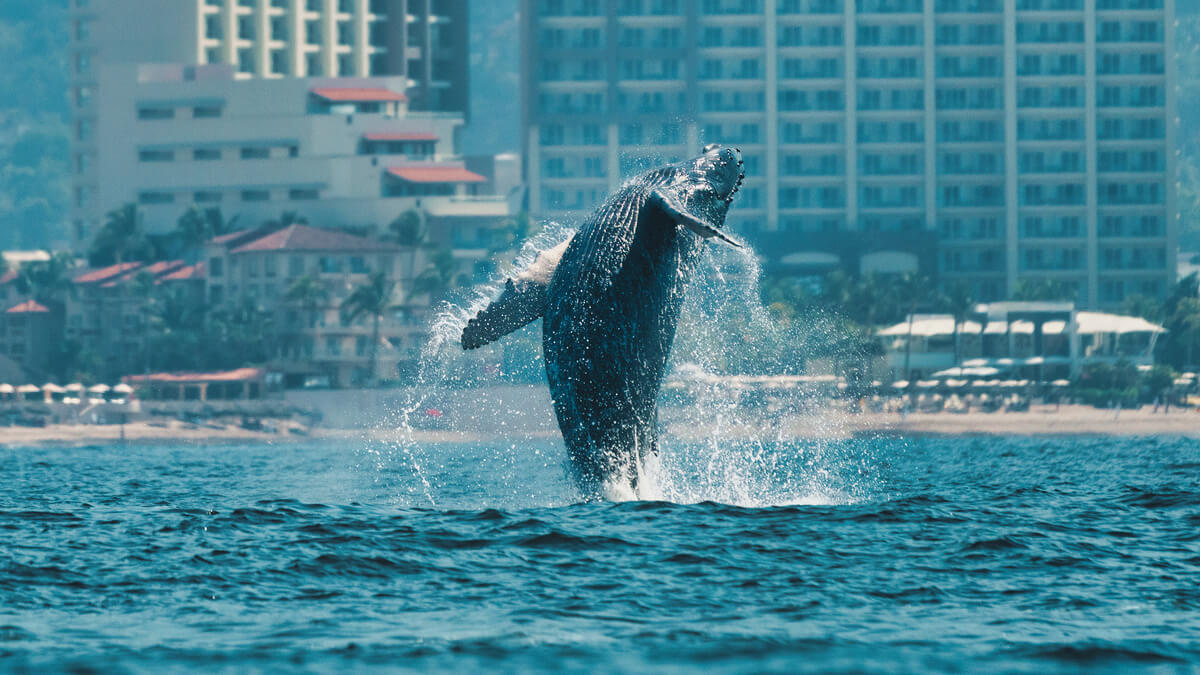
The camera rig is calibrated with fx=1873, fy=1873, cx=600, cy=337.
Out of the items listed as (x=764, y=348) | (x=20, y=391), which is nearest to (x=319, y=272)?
(x=20, y=391)

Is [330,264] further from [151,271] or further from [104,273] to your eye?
A: [104,273]

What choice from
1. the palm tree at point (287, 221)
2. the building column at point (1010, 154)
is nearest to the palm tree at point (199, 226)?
the palm tree at point (287, 221)

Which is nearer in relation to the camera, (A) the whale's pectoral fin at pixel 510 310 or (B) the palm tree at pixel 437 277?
(A) the whale's pectoral fin at pixel 510 310

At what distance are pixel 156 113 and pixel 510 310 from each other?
16822 centimetres

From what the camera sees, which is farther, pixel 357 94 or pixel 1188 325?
pixel 357 94

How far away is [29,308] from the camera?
584 feet

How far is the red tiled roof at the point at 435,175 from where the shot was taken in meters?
186

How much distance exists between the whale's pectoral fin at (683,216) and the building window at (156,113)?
6631 inches

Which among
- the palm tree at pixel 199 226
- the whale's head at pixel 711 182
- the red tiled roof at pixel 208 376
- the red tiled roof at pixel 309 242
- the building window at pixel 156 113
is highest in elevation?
the building window at pixel 156 113

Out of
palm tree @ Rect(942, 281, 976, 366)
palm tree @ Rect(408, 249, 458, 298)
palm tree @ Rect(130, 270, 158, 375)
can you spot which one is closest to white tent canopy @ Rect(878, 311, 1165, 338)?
palm tree @ Rect(942, 281, 976, 366)

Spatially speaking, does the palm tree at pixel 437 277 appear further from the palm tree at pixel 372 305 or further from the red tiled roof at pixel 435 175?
the red tiled roof at pixel 435 175

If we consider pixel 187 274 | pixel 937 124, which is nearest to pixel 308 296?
pixel 187 274

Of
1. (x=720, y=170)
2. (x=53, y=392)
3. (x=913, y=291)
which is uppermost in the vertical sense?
(x=720, y=170)

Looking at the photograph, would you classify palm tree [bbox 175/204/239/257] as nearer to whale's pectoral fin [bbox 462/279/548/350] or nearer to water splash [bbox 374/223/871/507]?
water splash [bbox 374/223/871/507]
